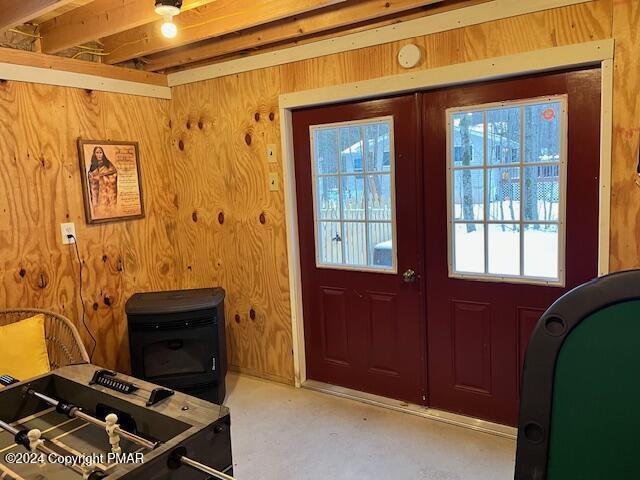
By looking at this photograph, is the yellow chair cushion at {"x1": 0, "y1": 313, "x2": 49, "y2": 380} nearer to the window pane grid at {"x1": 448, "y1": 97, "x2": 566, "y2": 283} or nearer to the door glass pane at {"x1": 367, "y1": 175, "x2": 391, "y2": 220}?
the door glass pane at {"x1": 367, "y1": 175, "x2": 391, "y2": 220}

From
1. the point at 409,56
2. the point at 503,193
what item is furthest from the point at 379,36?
the point at 503,193

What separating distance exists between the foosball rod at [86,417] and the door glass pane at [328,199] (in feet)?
6.53

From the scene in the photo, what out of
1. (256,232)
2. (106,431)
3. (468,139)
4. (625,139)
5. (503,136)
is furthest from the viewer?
(256,232)

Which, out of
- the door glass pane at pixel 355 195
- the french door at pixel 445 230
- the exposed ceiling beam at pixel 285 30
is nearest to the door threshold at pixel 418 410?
the french door at pixel 445 230

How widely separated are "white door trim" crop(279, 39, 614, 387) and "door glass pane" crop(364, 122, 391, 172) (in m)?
0.20

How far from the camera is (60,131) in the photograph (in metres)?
3.04

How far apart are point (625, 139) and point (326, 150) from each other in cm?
167

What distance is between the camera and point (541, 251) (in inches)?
97.7

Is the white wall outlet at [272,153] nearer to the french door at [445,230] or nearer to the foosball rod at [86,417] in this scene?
the french door at [445,230]

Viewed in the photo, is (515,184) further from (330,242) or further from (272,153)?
(272,153)

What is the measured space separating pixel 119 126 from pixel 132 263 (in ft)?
3.30

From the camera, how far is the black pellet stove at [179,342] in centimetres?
294

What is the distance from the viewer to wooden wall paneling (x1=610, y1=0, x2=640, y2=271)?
213 centimetres

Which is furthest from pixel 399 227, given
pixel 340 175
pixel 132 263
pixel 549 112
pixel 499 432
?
pixel 132 263
